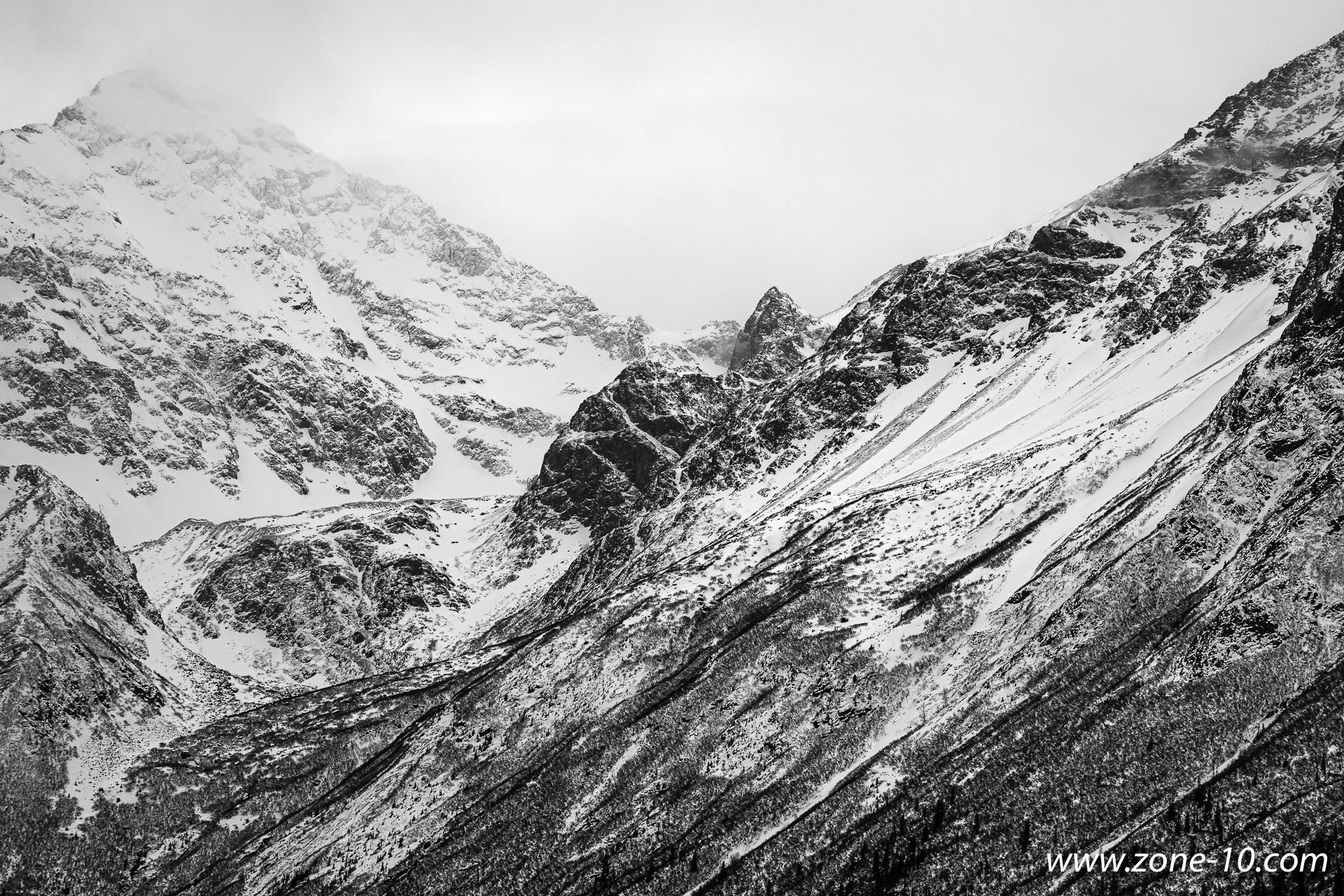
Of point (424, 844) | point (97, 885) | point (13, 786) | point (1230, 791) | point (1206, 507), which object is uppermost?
point (13, 786)

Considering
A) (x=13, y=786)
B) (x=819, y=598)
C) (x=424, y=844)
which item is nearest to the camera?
(x=424, y=844)

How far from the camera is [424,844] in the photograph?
141125 millimetres

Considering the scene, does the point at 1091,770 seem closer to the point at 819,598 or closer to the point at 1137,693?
the point at 1137,693

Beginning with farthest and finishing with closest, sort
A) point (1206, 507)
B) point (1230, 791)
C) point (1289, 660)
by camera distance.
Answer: point (1206, 507) < point (1289, 660) < point (1230, 791)

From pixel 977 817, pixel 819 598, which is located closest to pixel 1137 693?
pixel 977 817

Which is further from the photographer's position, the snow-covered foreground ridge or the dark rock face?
the snow-covered foreground ridge

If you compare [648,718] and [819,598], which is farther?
[819,598]

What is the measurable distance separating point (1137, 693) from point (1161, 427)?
6970cm

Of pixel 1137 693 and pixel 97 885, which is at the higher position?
pixel 97 885

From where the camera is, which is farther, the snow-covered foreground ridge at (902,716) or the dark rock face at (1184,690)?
the snow-covered foreground ridge at (902,716)

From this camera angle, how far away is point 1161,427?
163 m

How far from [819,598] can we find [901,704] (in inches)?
1103

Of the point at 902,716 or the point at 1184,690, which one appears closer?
the point at 1184,690

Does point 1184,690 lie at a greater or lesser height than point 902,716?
lesser
